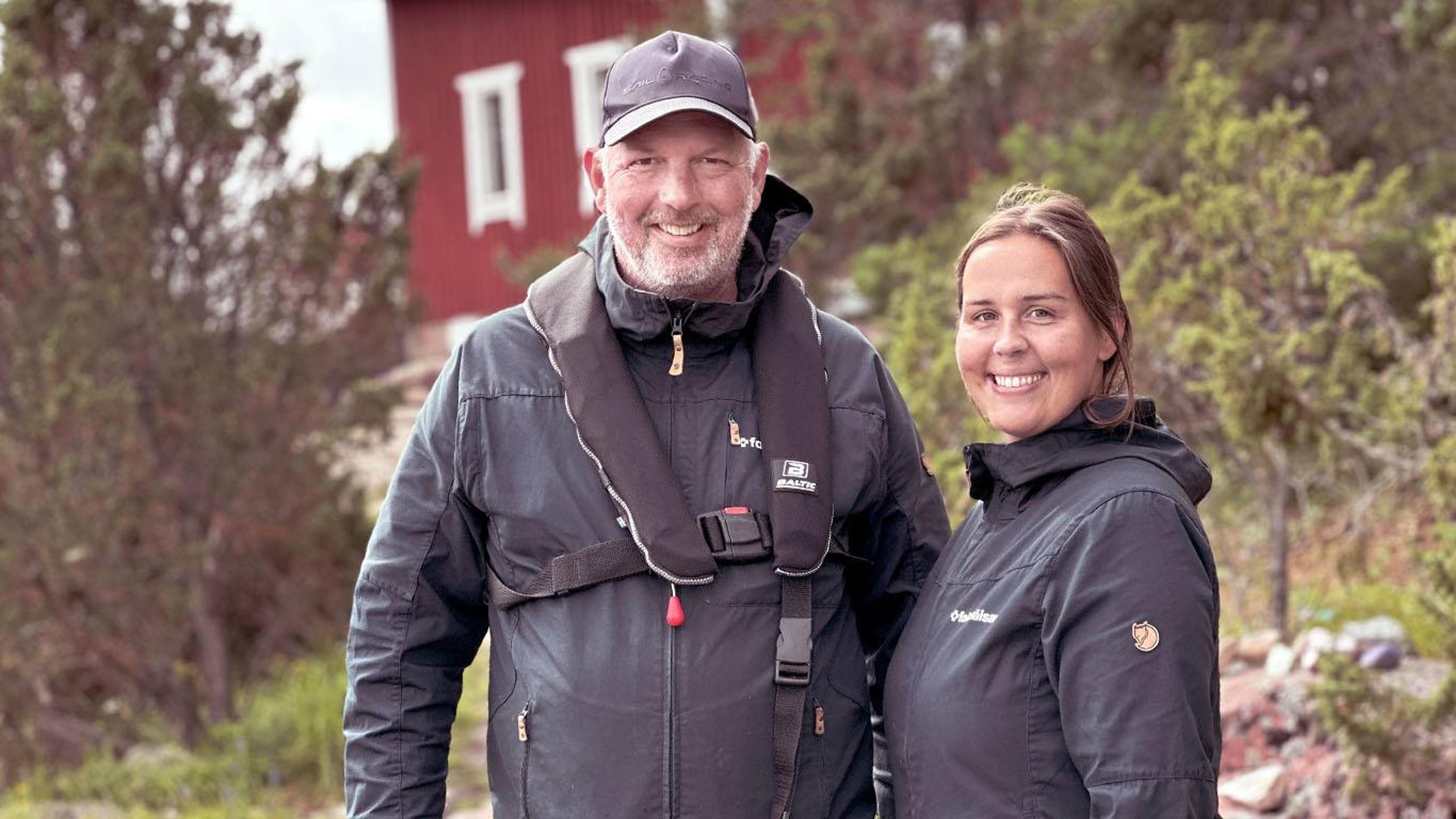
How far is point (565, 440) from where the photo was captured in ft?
9.12

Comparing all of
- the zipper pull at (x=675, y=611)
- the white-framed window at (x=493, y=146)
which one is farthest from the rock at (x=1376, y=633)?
the white-framed window at (x=493, y=146)

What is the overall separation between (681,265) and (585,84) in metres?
14.6

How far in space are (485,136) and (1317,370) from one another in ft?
45.0

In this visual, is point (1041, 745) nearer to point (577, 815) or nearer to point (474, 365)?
point (577, 815)

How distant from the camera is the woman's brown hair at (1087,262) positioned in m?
2.40

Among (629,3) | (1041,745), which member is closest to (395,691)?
(1041,745)

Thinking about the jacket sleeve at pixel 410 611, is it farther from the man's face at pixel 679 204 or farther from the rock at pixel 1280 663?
the rock at pixel 1280 663

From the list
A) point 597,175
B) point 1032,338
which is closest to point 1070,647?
point 1032,338

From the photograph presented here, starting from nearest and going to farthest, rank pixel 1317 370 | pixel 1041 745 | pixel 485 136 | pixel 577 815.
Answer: pixel 1041 745 → pixel 577 815 → pixel 1317 370 → pixel 485 136

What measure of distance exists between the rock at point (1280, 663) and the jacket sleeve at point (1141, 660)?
3.53m

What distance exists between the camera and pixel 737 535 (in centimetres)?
266

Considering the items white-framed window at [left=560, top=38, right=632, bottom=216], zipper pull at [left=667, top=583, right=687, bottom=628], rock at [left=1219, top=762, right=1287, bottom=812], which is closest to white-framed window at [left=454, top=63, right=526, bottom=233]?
white-framed window at [left=560, top=38, right=632, bottom=216]

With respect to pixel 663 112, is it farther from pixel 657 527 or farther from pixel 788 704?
pixel 788 704

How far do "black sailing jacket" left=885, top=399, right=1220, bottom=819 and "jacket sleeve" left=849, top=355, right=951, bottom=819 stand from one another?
0.42 metres
